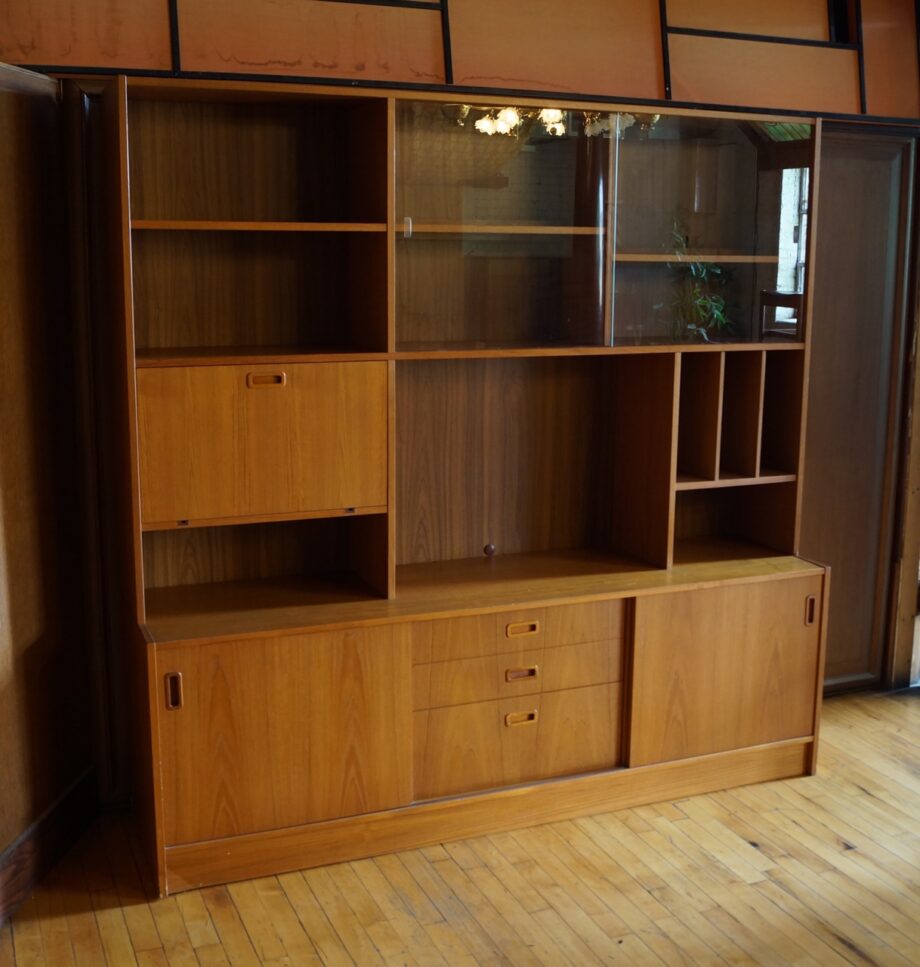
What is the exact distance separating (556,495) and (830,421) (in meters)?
1.11

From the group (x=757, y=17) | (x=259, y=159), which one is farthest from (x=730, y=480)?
(x=259, y=159)

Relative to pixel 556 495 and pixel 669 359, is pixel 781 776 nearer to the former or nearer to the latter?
pixel 556 495

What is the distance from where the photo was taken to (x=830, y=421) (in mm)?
4074

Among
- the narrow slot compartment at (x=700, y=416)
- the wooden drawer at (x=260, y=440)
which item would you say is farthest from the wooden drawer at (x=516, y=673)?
the narrow slot compartment at (x=700, y=416)

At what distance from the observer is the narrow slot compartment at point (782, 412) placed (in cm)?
359

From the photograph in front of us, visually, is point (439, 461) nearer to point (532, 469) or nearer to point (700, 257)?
point (532, 469)

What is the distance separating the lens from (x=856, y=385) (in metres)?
4.10

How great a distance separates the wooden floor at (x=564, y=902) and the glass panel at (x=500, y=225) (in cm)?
142

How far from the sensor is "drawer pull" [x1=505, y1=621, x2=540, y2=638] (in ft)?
10.5

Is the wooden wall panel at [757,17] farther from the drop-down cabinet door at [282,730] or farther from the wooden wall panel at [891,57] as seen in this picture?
the drop-down cabinet door at [282,730]

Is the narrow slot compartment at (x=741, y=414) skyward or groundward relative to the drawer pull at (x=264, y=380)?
groundward

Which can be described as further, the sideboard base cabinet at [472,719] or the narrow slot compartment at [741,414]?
the narrow slot compartment at [741,414]

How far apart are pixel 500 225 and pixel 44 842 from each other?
2.04 meters

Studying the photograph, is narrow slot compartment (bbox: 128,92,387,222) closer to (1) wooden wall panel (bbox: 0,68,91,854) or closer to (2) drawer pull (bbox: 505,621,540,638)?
(1) wooden wall panel (bbox: 0,68,91,854)
